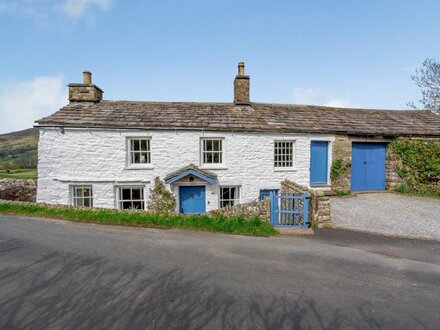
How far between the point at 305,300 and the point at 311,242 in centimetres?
302

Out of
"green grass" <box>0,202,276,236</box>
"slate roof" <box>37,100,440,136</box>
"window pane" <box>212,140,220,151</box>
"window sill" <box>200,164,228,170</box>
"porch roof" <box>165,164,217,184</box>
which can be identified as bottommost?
"green grass" <box>0,202,276,236</box>

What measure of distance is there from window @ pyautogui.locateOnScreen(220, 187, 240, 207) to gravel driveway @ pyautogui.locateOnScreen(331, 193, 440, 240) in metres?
4.63

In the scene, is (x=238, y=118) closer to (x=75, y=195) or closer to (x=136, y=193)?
(x=136, y=193)

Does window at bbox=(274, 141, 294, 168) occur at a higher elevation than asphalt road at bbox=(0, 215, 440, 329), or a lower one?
higher

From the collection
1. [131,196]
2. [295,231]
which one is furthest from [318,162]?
[131,196]

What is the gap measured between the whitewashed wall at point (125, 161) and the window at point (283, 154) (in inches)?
16.7

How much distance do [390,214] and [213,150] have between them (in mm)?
8431

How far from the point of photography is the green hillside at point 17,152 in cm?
3328

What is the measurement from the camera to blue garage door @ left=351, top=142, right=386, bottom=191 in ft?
43.3

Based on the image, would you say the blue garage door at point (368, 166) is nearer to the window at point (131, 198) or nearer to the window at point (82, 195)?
the window at point (131, 198)

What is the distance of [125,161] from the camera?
36.5ft

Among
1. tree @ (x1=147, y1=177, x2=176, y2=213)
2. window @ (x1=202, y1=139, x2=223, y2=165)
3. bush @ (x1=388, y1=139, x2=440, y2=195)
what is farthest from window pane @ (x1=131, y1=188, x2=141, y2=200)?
bush @ (x1=388, y1=139, x2=440, y2=195)

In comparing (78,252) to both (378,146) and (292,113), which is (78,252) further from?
(378,146)

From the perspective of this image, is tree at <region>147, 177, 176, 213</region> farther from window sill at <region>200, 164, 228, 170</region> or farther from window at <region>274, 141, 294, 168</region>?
window at <region>274, 141, 294, 168</region>
